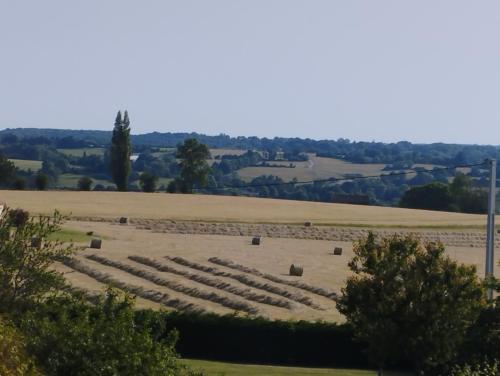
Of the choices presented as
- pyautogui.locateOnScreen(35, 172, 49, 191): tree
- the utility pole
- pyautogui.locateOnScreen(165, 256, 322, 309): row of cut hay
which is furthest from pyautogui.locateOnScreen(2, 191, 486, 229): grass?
the utility pole

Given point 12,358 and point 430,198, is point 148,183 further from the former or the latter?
point 12,358

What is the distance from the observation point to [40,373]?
1816 cm

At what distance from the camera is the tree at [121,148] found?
11312 cm

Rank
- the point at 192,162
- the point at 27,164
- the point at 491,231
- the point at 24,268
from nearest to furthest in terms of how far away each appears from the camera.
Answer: the point at 24,268, the point at 491,231, the point at 192,162, the point at 27,164

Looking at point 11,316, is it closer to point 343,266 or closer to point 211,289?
point 211,289

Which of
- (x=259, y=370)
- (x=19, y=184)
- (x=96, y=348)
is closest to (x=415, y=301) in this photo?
(x=259, y=370)

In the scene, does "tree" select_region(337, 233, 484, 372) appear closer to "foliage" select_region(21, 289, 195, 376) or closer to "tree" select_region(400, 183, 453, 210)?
"foliage" select_region(21, 289, 195, 376)

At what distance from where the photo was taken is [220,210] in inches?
3531

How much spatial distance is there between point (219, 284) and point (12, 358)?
1271 inches

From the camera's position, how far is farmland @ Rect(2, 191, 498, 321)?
4572cm

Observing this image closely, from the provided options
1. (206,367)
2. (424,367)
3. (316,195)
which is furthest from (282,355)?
(316,195)

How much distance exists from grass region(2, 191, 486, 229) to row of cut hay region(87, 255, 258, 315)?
22548 millimetres

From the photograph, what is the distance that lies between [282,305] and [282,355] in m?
7.60

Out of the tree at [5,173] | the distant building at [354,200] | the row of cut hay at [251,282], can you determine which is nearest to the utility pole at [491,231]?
the row of cut hay at [251,282]
